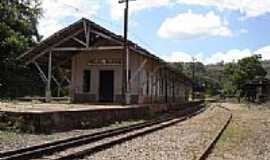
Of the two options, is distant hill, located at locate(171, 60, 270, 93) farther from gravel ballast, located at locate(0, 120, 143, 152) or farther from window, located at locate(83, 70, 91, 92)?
gravel ballast, located at locate(0, 120, 143, 152)

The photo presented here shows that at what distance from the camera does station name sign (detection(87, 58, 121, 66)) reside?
97.0 ft

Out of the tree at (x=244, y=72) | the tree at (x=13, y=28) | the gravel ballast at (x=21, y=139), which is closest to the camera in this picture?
the gravel ballast at (x=21, y=139)

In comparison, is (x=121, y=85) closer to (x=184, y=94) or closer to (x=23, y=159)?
(x=23, y=159)

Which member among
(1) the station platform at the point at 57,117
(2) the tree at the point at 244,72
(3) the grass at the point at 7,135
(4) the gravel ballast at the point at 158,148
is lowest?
(4) the gravel ballast at the point at 158,148

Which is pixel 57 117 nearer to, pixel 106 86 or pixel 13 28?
pixel 106 86

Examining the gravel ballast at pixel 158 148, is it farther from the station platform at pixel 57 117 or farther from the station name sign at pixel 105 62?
the station name sign at pixel 105 62

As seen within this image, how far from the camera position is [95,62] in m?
30.2

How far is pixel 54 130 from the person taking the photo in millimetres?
15062

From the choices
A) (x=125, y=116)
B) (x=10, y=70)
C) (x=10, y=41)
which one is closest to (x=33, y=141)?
(x=125, y=116)

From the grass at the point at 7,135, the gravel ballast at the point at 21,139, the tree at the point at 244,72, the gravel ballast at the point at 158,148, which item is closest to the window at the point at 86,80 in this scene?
the gravel ballast at the point at 158,148

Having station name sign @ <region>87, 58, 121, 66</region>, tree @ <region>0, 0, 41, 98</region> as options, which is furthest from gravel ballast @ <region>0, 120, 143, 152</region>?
tree @ <region>0, 0, 41, 98</region>

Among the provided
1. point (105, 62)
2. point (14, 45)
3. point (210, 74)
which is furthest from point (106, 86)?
point (210, 74)

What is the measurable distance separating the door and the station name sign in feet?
2.23

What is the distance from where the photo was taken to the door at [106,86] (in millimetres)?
30375
